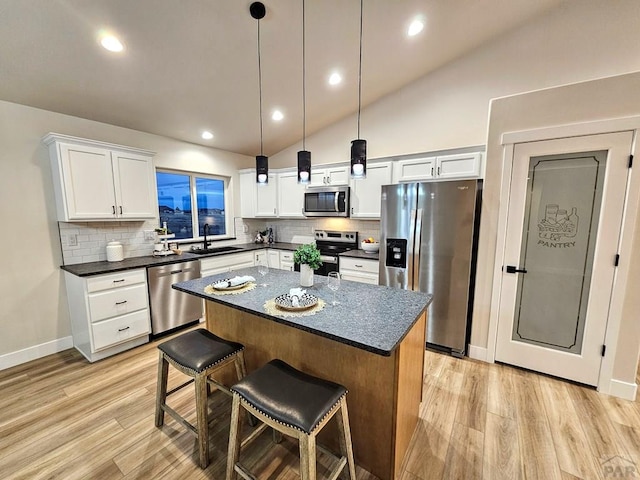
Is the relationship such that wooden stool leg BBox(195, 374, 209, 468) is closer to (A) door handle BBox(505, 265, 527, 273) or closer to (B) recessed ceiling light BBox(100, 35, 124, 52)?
(B) recessed ceiling light BBox(100, 35, 124, 52)

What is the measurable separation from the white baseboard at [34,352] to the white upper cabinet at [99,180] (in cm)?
136

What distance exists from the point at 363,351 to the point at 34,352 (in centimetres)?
350

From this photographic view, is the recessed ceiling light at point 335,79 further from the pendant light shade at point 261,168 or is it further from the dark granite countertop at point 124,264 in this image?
the dark granite countertop at point 124,264

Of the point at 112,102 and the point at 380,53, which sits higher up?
the point at 380,53

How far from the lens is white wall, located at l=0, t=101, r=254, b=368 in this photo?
256 cm

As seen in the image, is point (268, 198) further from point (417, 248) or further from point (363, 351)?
point (363, 351)

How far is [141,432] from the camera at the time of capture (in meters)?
1.86

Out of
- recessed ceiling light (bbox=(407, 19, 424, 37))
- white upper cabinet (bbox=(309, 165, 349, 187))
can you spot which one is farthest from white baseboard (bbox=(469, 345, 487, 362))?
recessed ceiling light (bbox=(407, 19, 424, 37))

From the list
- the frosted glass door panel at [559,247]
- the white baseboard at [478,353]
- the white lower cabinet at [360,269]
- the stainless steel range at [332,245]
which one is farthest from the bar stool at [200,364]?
the frosted glass door panel at [559,247]

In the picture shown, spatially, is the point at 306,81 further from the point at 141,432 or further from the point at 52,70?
the point at 141,432

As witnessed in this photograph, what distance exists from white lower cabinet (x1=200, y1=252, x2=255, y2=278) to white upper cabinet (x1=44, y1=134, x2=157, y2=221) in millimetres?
903

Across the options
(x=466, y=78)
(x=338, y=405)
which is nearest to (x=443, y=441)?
(x=338, y=405)

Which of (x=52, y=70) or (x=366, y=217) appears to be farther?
(x=366, y=217)

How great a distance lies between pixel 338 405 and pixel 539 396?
2.02 m
